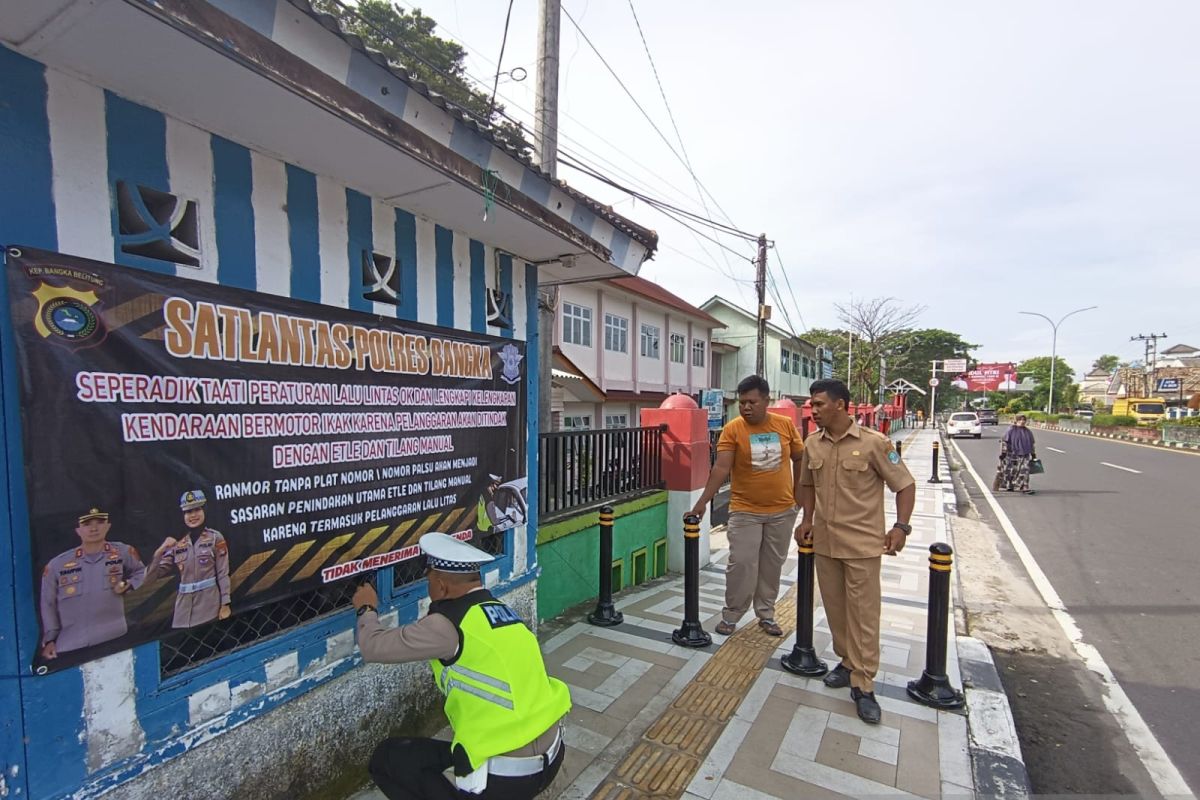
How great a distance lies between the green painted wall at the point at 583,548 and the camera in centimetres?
479

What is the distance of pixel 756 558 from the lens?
4.48 meters

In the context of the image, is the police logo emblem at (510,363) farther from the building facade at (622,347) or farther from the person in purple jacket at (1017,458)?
the person in purple jacket at (1017,458)

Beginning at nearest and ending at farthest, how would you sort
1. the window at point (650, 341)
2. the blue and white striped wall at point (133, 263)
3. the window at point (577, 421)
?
the blue and white striped wall at point (133, 263) → the window at point (577, 421) → the window at point (650, 341)

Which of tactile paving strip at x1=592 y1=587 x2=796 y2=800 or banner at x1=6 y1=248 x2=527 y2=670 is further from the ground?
banner at x1=6 y1=248 x2=527 y2=670

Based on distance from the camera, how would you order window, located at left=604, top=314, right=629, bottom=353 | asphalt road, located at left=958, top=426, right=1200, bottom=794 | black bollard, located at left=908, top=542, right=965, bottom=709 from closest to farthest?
1. black bollard, located at left=908, top=542, right=965, bottom=709
2. asphalt road, located at left=958, top=426, right=1200, bottom=794
3. window, located at left=604, top=314, right=629, bottom=353

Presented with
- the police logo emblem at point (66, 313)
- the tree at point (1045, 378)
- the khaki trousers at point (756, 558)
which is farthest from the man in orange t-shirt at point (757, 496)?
the tree at point (1045, 378)

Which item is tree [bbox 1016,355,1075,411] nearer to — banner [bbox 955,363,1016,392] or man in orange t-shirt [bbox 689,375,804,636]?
banner [bbox 955,363,1016,392]

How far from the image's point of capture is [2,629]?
1703 mm

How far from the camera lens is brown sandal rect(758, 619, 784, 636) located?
14.9 ft

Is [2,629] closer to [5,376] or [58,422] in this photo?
[58,422]

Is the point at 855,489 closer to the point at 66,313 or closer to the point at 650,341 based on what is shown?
the point at 66,313

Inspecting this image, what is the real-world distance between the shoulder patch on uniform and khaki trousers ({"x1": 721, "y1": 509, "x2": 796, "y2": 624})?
2779 millimetres

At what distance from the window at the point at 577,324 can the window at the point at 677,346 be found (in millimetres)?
6260

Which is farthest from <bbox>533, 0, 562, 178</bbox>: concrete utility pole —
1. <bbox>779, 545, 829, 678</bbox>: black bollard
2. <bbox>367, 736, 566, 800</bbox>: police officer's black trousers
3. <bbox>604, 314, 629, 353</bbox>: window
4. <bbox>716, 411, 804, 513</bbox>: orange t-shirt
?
<bbox>604, 314, 629, 353</bbox>: window
